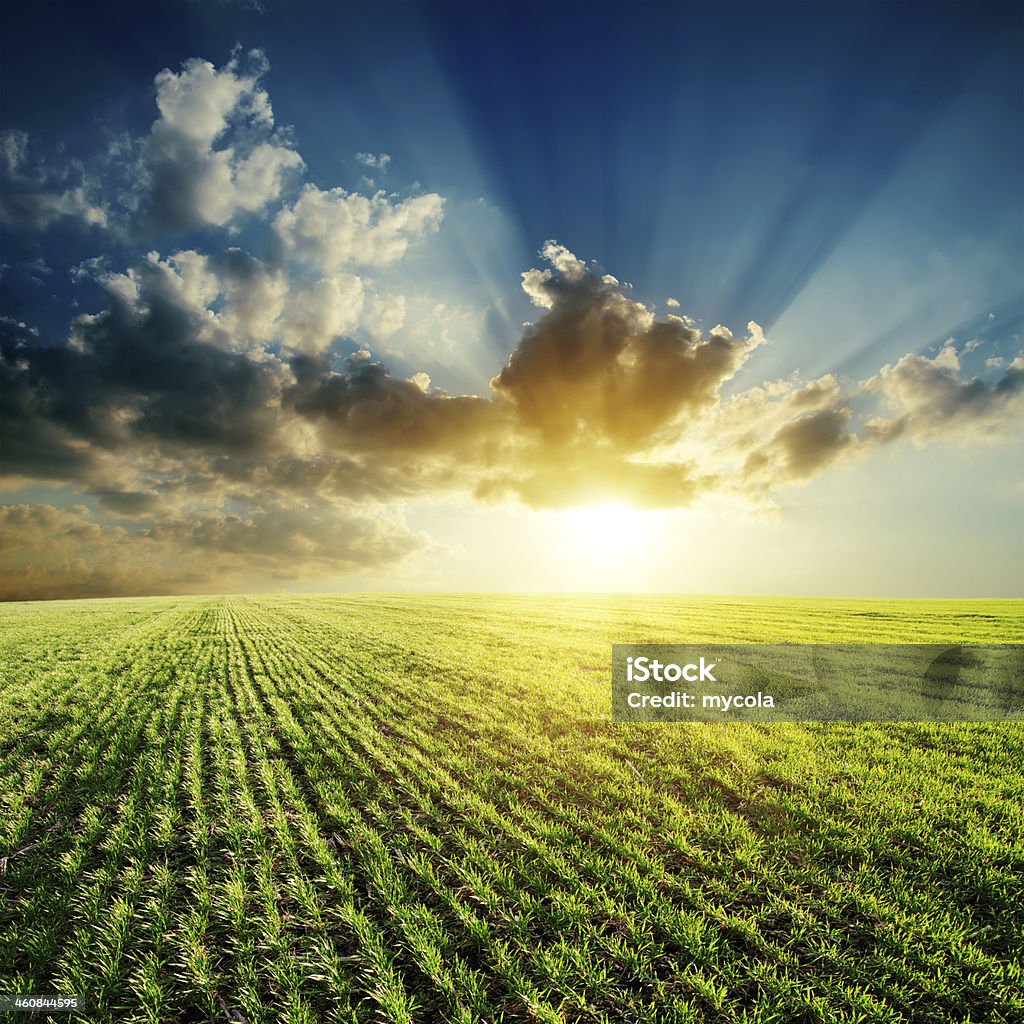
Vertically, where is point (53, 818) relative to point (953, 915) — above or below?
below

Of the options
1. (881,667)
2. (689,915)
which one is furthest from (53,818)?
(881,667)

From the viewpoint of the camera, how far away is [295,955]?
190 inches

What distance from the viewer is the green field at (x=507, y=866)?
4.43 metres

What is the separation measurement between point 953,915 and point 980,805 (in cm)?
338

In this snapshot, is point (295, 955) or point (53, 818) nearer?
point (295, 955)

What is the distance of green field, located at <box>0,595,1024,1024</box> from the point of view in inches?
174

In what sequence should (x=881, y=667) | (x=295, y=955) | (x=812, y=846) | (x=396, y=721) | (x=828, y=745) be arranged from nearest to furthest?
(x=295, y=955)
(x=812, y=846)
(x=828, y=745)
(x=396, y=721)
(x=881, y=667)

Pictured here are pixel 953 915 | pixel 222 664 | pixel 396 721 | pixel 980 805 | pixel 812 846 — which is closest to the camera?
pixel 953 915

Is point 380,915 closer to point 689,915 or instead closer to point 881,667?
point 689,915

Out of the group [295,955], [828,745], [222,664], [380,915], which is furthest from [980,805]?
[222,664]

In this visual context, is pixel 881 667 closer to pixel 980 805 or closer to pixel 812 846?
pixel 980 805

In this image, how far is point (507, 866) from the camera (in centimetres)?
609

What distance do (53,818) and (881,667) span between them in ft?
75.3

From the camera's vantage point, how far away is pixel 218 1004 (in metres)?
4.36
